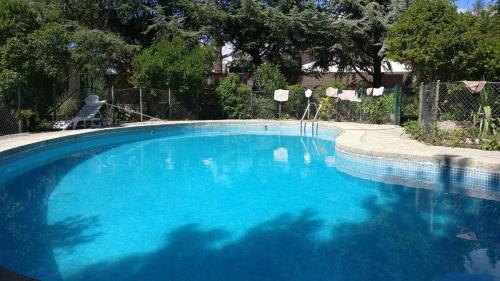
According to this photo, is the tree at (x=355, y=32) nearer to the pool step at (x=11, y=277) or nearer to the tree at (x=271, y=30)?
the tree at (x=271, y=30)

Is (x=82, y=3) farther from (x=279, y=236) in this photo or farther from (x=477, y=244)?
(x=477, y=244)

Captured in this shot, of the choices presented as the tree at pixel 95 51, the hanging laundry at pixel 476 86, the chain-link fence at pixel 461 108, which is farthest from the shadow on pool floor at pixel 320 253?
the tree at pixel 95 51

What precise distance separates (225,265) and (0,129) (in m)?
11.1

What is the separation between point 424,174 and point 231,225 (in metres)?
4.62

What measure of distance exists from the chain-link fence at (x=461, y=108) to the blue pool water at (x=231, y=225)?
3.49 m

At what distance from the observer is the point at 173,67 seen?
17.8 metres

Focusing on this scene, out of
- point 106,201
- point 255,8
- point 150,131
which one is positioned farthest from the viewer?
point 255,8

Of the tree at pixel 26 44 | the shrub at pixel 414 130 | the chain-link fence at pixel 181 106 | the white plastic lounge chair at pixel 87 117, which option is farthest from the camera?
the white plastic lounge chair at pixel 87 117

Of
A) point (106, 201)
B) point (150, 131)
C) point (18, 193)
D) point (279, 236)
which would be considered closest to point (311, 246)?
point (279, 236)

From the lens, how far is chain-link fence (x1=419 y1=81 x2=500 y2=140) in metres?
10.1

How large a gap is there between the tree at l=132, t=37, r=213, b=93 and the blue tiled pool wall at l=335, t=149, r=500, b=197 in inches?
414

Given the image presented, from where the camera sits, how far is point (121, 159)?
11.1 m

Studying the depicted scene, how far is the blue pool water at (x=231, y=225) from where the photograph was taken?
4.32 metres

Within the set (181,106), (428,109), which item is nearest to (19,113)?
(181,106)
